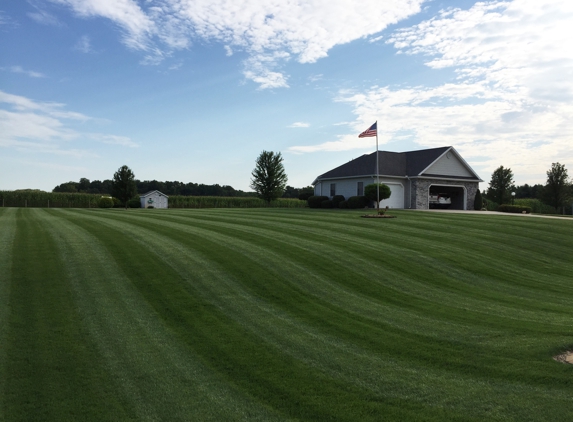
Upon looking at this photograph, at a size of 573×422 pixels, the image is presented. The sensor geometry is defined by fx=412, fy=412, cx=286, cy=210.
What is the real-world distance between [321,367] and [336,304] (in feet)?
9.70

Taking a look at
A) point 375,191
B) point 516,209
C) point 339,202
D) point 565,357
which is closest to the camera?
point 565,357

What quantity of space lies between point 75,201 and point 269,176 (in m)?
26.8

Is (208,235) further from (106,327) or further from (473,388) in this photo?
(473,388)

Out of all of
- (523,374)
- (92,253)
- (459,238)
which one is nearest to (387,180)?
(459,238)

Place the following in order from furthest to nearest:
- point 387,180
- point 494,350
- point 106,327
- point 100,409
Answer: point 387,180, point 106,327, point 494,350, point 100,409

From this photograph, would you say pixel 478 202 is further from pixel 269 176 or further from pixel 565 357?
pixel 565 357

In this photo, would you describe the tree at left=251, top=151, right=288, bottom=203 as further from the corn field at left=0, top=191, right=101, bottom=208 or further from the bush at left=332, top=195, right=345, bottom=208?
the corn field at left=0, top=191, right=101, bottom=208

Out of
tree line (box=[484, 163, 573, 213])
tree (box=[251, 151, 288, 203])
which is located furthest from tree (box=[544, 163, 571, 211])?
tree (box=[251, 151, 288, 203])

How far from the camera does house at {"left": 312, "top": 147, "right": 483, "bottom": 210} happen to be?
3559 centimetres

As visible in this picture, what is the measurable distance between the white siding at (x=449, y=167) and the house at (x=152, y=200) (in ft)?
114

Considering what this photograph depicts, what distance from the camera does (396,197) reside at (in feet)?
118

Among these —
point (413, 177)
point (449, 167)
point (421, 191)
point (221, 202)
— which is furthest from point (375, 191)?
point (221, 202)

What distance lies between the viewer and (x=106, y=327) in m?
6.73

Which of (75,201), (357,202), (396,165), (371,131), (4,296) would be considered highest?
(371,131)
